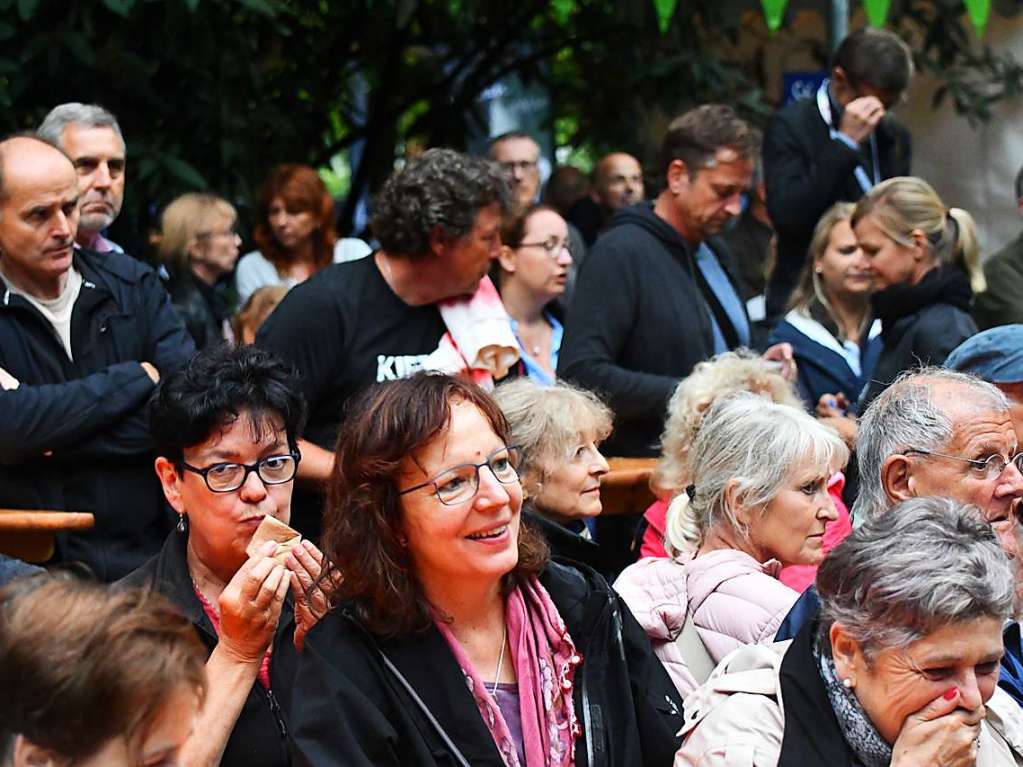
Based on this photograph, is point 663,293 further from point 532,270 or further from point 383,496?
point 383,496

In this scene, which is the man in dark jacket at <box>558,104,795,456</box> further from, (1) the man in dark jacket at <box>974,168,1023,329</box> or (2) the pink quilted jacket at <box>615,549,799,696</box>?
(2) the pink quilted jacket at <box>615,549,799,696</box>

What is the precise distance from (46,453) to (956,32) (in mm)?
6262

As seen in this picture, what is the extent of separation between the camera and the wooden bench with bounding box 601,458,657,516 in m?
5.06

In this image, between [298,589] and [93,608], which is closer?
[93,608]

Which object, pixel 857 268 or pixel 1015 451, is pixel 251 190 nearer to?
pixel 857 268

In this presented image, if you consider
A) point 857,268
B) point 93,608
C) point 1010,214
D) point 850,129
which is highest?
point 93,608

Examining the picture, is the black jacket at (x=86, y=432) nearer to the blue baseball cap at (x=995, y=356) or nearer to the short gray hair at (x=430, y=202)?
the short gray hair at (x=430, y=202)

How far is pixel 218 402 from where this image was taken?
364cm

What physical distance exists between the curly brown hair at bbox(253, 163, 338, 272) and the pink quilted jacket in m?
3.54

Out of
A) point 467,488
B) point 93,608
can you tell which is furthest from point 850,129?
point 93,608

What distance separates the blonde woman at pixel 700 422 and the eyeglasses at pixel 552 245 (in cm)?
145

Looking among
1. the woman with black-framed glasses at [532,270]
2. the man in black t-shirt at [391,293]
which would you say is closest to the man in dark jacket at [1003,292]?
the woman with black-framed glasses at [532,270]

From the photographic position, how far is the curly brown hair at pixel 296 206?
6980 mm

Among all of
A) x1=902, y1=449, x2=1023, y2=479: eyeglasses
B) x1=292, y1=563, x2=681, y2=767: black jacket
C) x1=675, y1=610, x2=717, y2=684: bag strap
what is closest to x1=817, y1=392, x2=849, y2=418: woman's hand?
x1=902, y1=449, x2=1023, y2=479: eyeglasses
